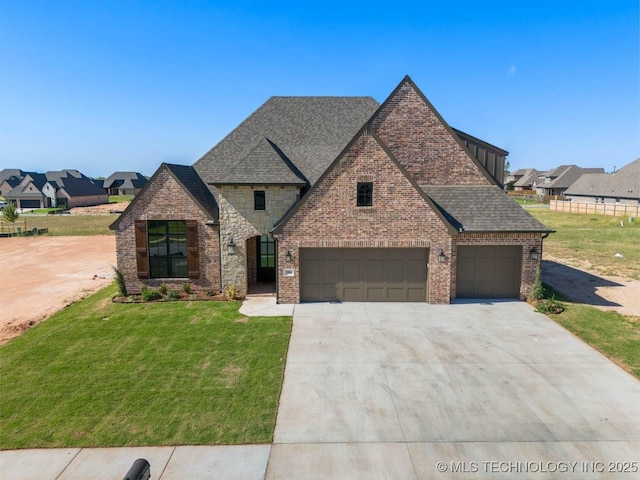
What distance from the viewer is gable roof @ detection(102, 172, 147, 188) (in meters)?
115

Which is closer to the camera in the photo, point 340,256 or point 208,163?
point 340,256

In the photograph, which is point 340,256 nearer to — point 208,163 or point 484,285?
point 484,285

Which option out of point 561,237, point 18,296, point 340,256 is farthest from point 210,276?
point 561,237

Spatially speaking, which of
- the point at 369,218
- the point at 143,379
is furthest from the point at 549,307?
the point at 143,379

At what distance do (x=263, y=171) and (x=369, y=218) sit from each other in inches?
192

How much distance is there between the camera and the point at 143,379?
9656 mm

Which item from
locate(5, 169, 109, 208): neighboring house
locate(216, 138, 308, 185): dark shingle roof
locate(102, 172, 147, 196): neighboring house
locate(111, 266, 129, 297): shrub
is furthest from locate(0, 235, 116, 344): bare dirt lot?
locate(102, 172, 147, 196): neighboring house

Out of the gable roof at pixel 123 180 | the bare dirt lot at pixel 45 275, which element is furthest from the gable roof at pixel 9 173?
the bare dirt lot at pixel 45 275

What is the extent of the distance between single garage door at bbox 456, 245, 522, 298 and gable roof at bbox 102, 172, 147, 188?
384 ft

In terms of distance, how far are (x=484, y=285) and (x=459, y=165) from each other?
5361mm

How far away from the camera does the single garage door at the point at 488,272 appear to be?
16.1 meters

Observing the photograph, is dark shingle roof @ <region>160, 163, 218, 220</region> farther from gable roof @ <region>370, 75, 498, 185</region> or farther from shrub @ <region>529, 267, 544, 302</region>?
shrub @ <region>529, 267, 544, 302</region>

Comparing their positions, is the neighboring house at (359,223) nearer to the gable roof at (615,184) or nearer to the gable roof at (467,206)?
the gable roof at (467,206)

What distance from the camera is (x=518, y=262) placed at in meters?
16.1
